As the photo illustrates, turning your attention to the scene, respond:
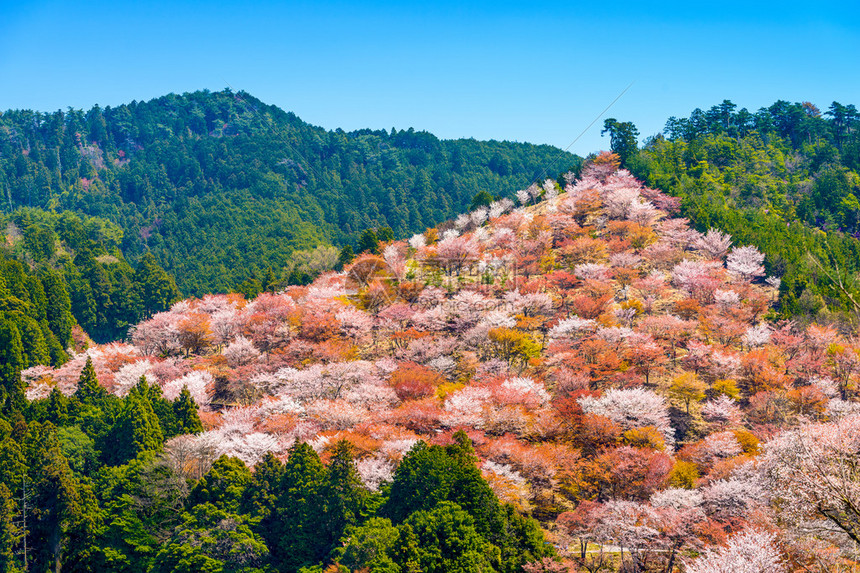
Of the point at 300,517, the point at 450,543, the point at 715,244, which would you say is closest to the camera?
the point at 450,543

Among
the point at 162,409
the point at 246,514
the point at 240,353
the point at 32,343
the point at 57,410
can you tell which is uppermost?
the point at 32,343

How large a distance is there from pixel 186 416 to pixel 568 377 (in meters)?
22.5

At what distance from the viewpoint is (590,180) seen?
80188mm

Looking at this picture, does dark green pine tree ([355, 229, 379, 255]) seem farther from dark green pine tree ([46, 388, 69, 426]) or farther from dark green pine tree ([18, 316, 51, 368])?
dark green pine tree ([46, 388, 69, 426])

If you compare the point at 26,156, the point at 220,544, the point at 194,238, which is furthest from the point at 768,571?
the point at 26,156

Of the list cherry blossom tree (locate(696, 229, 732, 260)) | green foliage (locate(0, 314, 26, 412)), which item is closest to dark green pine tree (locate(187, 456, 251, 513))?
green foliage (locate(0, 314, 26, 412))

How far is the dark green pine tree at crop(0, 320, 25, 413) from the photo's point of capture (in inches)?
1923

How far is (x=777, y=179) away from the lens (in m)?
83.9

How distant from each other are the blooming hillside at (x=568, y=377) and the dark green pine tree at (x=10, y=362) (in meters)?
1.53

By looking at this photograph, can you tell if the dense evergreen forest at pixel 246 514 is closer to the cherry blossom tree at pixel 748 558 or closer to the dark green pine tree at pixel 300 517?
the dark green pine tree at pixel 300 517

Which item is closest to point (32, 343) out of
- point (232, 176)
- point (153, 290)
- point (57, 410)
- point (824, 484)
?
point (57, 410)

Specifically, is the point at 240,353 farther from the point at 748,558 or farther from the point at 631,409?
the point at 748,558

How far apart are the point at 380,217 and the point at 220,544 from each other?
10347 centimetres

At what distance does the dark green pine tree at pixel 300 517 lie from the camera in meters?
29.5
